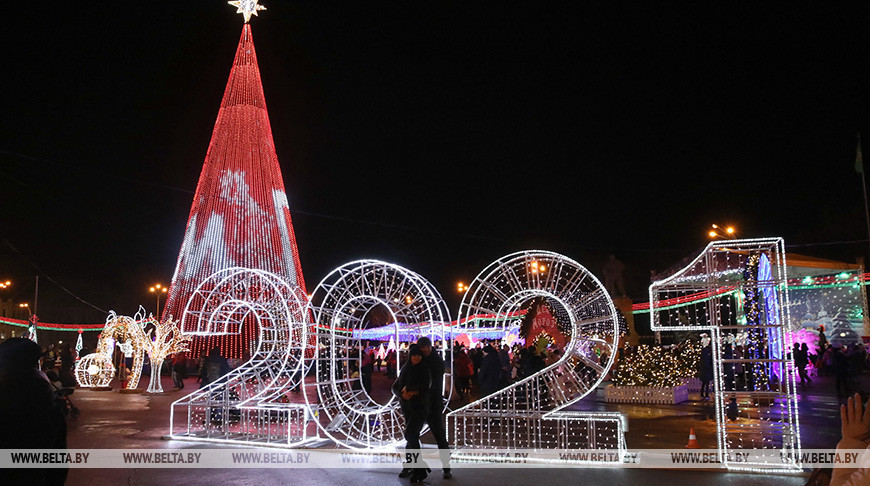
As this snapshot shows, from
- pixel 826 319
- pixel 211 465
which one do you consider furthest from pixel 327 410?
pixel 826 319

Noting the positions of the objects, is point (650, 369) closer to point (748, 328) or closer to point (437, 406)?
point (748, 328)

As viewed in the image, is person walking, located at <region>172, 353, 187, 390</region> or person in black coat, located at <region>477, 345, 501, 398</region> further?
person walking, located at <region>172, 353, 187, 390</region>

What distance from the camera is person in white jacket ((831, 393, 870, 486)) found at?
2447mm

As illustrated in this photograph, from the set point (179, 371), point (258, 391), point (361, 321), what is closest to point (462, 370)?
point (258, 391)

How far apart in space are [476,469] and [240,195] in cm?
1278

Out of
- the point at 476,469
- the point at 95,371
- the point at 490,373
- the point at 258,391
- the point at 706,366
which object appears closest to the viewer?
the point at 476,469

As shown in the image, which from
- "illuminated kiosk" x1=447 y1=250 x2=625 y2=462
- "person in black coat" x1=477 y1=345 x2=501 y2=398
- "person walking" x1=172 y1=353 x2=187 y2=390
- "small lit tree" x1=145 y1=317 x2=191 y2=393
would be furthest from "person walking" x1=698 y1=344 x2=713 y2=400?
"person walking" x1=172 y1=353 x2=187 y2=390

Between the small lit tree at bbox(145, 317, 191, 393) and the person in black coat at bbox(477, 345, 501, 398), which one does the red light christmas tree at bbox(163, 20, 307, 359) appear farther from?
the person in black coat at bbox(477, 345, 501, 398)

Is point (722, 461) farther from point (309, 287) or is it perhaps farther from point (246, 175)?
point (309, 287)

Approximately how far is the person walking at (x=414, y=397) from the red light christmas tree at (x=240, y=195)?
37.4 ft

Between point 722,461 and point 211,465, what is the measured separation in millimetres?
6551

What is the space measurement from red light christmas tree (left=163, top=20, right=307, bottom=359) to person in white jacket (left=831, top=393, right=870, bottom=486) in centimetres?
1676

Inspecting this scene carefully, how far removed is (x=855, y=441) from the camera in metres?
2.64

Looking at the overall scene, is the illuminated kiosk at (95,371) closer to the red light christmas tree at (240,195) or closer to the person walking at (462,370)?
the red light christmas tree at (240,195)
